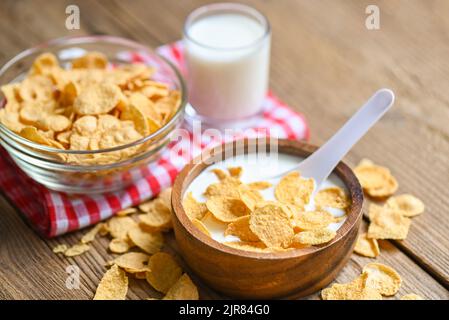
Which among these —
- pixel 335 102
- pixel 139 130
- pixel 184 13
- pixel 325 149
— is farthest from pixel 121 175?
pixel 184 13

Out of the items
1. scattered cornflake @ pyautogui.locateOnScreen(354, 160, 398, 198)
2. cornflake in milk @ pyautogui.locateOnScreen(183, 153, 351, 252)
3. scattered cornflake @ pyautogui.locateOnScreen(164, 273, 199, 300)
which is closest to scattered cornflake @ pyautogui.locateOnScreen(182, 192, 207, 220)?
cornflake in milk @ pyautogui.locateOnScreen(183, 153, 351, 252)

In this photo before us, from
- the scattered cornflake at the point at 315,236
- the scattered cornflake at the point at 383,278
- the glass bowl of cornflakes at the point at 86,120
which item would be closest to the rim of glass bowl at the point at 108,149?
the glass bowl of cornflakes at the point at 86,120

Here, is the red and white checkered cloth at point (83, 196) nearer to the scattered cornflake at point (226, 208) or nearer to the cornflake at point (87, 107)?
the cornflake at point (87, 107)

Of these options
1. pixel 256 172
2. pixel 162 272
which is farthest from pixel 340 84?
pixel 162 272

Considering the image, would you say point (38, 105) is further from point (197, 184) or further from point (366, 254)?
point (366, 254)

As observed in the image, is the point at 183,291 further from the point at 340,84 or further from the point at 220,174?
the point at 340,84

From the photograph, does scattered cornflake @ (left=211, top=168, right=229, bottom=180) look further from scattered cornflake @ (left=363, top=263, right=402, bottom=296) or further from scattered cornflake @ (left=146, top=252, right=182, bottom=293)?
scattered cornflake @ (left=363, top=263, right=402, bottom=296)

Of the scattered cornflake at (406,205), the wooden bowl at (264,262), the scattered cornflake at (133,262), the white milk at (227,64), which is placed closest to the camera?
the wooden bowl at (264,262)
